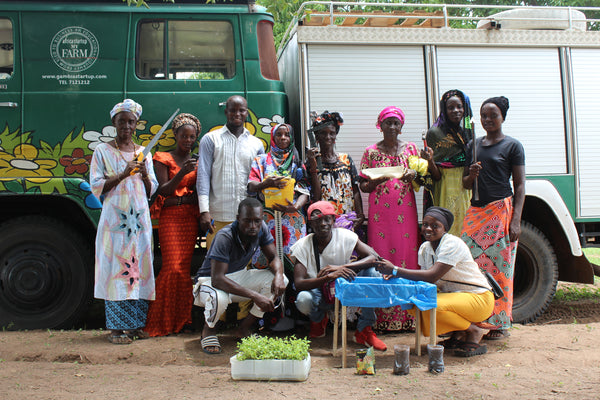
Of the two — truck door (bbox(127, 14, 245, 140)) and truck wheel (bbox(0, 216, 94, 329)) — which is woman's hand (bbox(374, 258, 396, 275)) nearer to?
truck door (bbox(127, 14, 245, 140))

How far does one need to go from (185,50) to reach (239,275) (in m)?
1.94

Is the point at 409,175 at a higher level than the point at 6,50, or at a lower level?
lower

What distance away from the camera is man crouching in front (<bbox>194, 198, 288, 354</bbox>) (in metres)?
4.03

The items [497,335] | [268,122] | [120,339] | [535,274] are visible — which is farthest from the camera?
[535,274]

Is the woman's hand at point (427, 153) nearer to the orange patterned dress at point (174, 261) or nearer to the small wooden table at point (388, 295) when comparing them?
the small wooden table at point (388, 295)

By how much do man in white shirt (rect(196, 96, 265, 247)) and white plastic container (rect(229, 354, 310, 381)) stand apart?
4.44ft

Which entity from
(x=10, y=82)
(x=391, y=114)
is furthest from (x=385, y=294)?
(x=10, y=82)

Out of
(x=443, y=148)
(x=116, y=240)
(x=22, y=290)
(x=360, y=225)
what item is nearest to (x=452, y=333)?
(x=360, y=225)

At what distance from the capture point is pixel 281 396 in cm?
310

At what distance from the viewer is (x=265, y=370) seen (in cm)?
339

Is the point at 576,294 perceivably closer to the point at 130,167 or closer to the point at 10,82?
the point at 130,167

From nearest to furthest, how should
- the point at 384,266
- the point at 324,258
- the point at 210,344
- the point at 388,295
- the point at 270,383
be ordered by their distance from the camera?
the point at 270,383 → the point at 388,295 → the point at 384,266 → the point at 210,344 → the point at 324,258

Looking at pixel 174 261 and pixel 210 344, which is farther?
pixel 174 261

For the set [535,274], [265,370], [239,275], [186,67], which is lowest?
[265,370]
